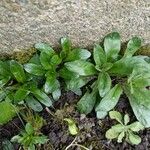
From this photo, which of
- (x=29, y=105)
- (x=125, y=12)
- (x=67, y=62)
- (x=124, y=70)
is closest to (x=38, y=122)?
(x=29, y=105)

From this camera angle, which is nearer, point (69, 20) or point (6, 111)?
point (69, 20)

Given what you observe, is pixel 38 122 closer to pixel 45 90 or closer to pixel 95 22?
pixel 45 90

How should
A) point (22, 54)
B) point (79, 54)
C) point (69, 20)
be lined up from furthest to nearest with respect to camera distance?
point (22, 54) → point (79, 54) → point (69, 20)

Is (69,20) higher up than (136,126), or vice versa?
(69,20)

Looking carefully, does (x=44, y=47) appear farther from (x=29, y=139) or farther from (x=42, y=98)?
(x=29, y=139)

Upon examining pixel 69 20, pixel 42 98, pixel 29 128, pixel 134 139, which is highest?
pixel 69 20

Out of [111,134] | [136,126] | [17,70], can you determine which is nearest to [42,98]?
[17,70]

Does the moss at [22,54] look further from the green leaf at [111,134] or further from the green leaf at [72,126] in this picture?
the green leaf at [111,134]
